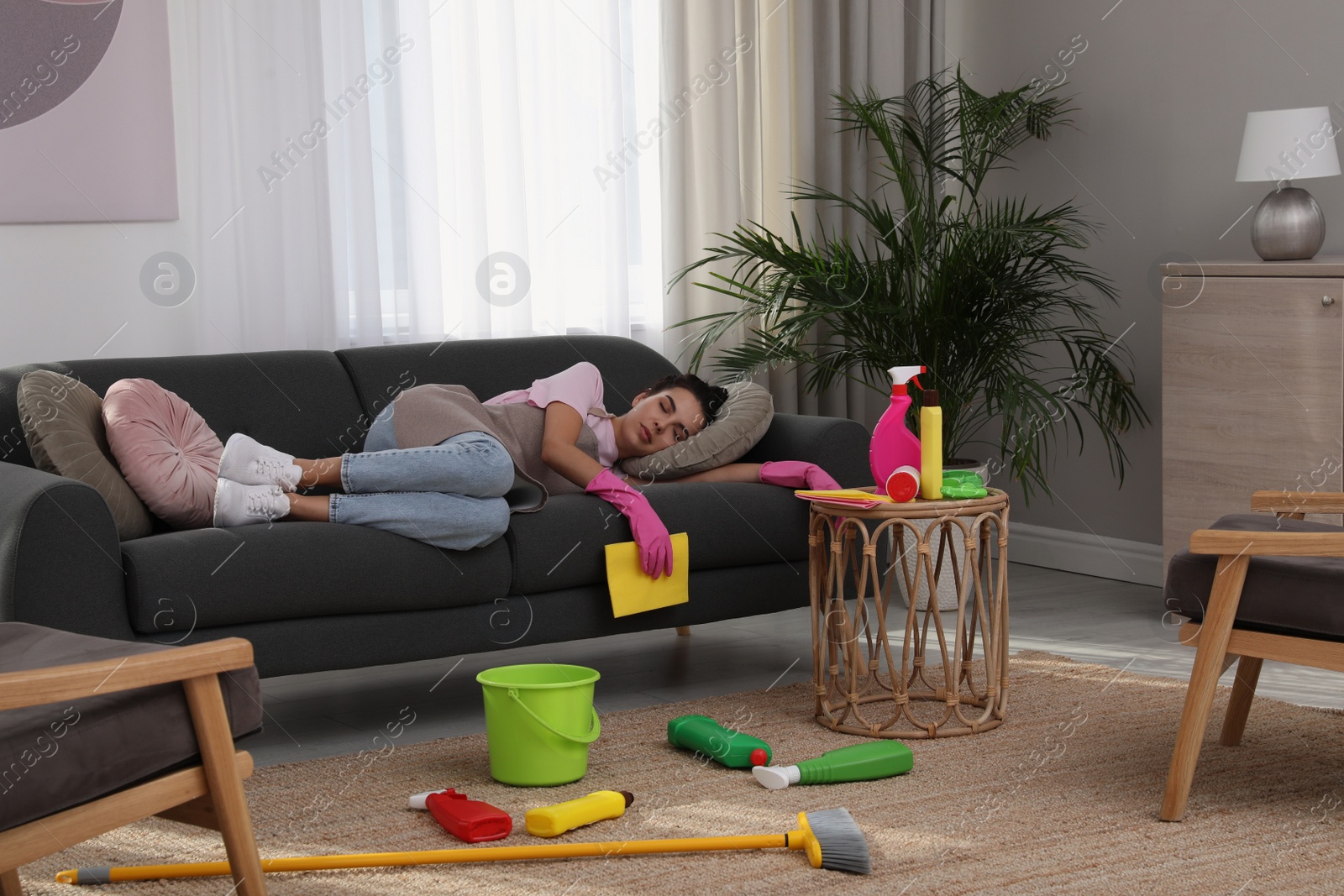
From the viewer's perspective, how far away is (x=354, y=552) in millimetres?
2502

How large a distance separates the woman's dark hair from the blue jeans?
1.86 feet

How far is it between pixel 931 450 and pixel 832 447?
566 mm

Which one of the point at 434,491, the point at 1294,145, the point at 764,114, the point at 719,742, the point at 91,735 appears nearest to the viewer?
the point at 91,735

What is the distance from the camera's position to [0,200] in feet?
10.5

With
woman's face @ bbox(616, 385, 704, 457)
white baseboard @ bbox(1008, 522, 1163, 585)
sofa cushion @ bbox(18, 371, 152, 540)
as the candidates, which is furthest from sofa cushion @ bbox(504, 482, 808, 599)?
white baseboard @ bbox(1008, 522, 1163, 585)

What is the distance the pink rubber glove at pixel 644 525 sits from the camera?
9.02 ft

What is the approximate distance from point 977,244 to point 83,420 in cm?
231

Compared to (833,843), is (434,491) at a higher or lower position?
higher

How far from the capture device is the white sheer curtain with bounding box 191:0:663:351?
3494 mm

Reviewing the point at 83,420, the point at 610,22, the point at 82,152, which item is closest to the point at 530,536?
the point at 83,420

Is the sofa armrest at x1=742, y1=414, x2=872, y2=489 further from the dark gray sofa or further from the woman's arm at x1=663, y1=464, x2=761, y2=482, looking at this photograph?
the woman's arm at x1=663, y1=464, x2=761, y2=482

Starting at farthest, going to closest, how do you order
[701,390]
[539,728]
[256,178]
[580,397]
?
[256,178] → [701,390] → [580,397] → [539,728]

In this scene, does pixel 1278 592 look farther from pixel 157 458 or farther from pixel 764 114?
pixel 764 114

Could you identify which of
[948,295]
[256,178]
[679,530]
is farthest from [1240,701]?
[256,178]
